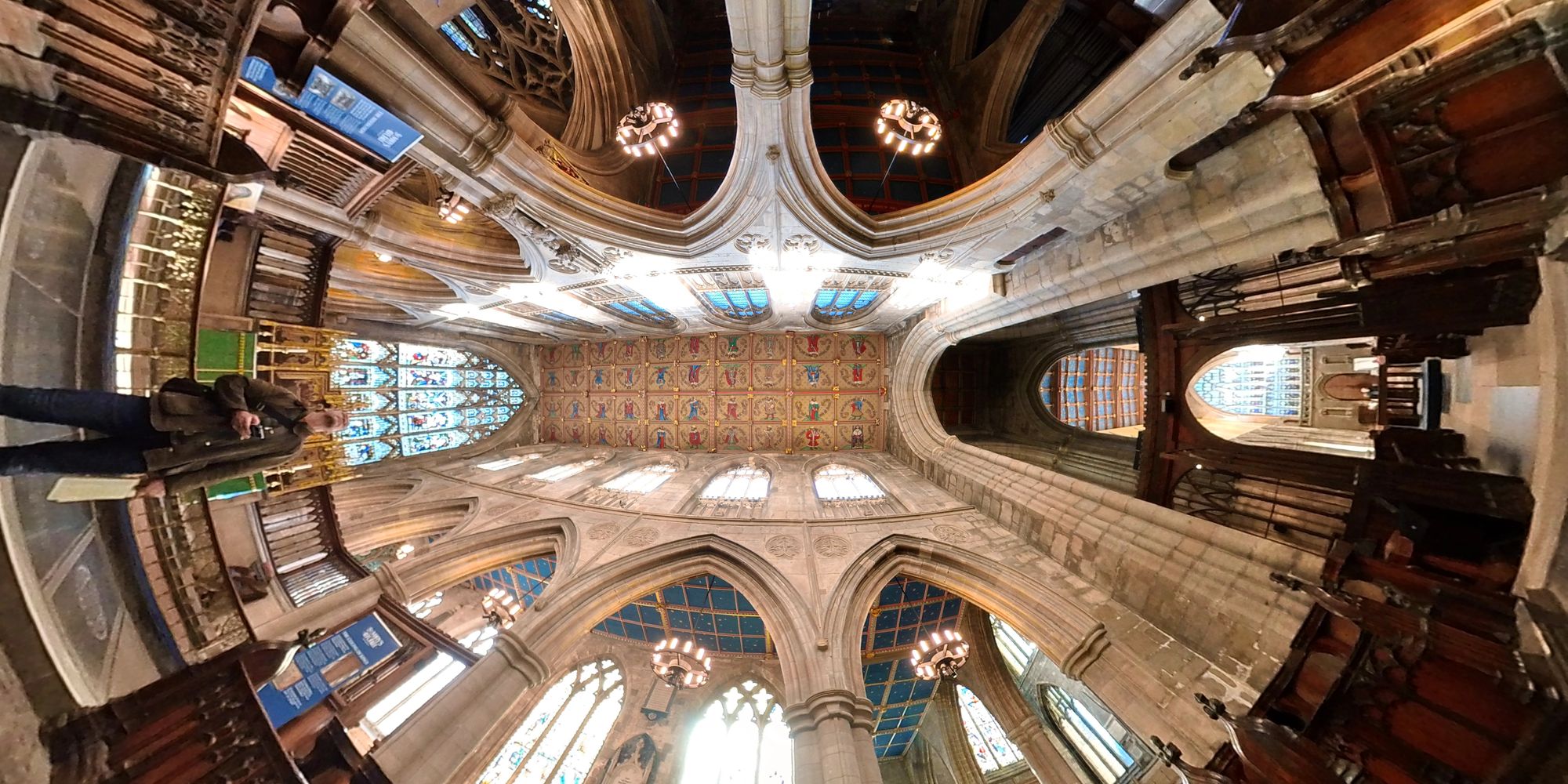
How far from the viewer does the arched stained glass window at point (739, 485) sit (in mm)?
9812

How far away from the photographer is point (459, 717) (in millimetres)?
5047

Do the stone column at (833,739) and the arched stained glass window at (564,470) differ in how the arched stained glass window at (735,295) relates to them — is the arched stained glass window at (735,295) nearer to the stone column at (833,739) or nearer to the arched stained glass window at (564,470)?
the arched stained glass window at (564,470)

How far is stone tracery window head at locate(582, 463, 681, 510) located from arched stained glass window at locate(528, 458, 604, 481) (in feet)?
4.27

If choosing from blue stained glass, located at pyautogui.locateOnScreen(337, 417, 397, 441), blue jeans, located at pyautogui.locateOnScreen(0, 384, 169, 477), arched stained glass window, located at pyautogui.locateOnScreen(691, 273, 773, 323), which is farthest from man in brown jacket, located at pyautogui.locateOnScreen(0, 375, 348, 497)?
blue stained glass, located at pyautogui.locateOnScreen(337, 417, 397, 441)

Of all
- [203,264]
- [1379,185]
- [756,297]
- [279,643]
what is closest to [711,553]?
[279,643]

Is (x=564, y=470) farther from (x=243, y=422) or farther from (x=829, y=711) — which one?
(x=243, y=422)

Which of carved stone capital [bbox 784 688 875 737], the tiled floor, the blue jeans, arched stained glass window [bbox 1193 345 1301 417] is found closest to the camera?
the blue jeans

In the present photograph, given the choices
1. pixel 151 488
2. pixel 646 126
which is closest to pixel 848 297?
pixel 646 126

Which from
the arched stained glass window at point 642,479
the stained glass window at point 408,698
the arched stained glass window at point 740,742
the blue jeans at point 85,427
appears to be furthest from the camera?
the arched stained glass window at point 642,479

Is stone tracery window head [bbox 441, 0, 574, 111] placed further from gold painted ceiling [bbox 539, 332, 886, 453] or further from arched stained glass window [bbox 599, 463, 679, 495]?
arched stained glass window [bbox 599, 463, 679, 495]

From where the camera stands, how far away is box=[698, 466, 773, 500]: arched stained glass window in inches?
Answer: 386

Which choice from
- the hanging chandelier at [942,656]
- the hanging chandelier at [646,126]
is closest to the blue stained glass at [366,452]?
the hanging chandelier at [646,126]

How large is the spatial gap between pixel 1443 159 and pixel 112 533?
1002 centimetres

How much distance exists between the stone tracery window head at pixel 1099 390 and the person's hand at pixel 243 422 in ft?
52.5
